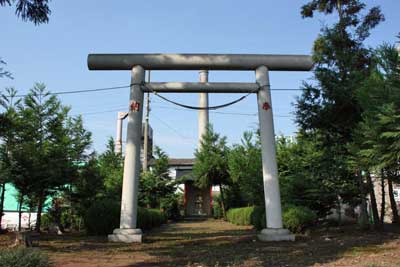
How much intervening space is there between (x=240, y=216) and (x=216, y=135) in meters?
9.19

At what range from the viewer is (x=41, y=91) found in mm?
15938

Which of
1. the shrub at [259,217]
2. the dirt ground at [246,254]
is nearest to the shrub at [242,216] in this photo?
the shrub at [259,217]

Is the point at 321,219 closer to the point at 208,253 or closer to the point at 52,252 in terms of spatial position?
the point at 208,253

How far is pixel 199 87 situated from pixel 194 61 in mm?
827

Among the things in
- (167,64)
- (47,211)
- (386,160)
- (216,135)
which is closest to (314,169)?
(386,160)

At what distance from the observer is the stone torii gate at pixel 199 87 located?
11.1 m

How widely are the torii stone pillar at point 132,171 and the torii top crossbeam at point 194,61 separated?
0.36 meters

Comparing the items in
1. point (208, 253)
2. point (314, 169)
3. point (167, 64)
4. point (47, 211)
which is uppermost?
point (167, 64)

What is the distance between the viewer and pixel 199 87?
11.8m

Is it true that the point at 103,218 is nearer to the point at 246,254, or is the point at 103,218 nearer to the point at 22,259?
the point at 246,254

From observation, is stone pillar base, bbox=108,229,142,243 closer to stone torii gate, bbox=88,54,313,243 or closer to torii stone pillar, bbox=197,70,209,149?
stone torii gate, bbox=88,54,313,243

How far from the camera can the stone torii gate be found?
11.1 m

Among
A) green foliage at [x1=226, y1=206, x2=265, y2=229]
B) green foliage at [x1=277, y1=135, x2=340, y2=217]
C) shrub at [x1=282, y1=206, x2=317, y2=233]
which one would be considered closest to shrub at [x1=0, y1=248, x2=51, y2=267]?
shrub at [x1=282, y1=206, x2=317, y2=233]

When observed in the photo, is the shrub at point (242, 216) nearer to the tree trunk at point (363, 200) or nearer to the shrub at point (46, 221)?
the tree trunk at point (363, 200)
